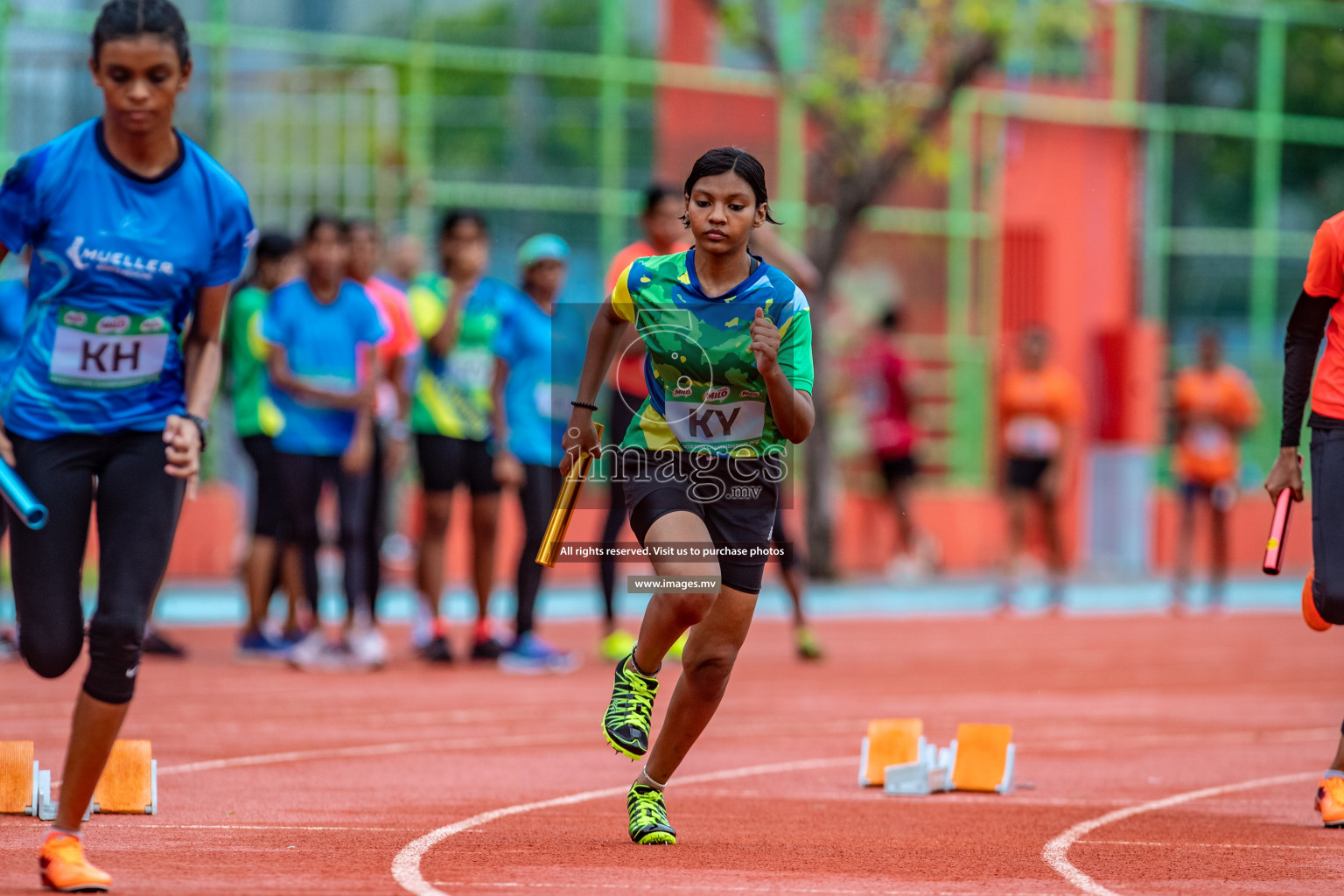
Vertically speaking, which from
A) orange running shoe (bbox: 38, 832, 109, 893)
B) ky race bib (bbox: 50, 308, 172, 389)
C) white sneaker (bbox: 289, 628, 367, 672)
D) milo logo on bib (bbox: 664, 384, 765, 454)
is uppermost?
ky race bib (bbox: 50, 308, 172, 389)

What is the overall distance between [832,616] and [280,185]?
687 centimetres

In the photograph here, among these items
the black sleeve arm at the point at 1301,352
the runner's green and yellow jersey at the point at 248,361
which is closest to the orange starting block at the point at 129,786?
the black sleeve arm at the point at 1301,352

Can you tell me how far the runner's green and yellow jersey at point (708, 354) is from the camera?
603 centimetres

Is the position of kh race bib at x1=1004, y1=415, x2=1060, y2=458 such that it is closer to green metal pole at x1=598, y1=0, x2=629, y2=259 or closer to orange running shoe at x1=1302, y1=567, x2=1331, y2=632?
green metal pole at x1=598, y1=0, x2=629, y2=259

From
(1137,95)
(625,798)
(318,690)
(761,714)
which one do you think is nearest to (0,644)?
(318,690)

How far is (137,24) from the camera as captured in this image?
5.31 m

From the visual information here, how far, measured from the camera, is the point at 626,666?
6.18 metres

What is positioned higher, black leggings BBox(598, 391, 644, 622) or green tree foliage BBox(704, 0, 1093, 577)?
green tree foliage BBox(704, 0, 1093, 577)

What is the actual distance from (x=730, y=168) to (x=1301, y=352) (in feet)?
8.24

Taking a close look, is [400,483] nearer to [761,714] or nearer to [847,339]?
[847,339]

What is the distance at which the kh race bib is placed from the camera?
1716 centimetres

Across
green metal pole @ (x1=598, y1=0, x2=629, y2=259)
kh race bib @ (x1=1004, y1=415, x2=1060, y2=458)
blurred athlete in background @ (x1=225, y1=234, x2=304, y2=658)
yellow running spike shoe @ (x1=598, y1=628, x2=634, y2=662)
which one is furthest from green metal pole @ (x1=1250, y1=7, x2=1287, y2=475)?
blurred athlete in background @ (x1=225, y1=234, x2=304, y2=658)

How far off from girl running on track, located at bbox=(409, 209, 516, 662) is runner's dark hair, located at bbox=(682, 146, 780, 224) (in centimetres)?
593

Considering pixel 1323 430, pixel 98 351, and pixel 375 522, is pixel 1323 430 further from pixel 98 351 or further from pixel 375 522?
pixel 375 522
